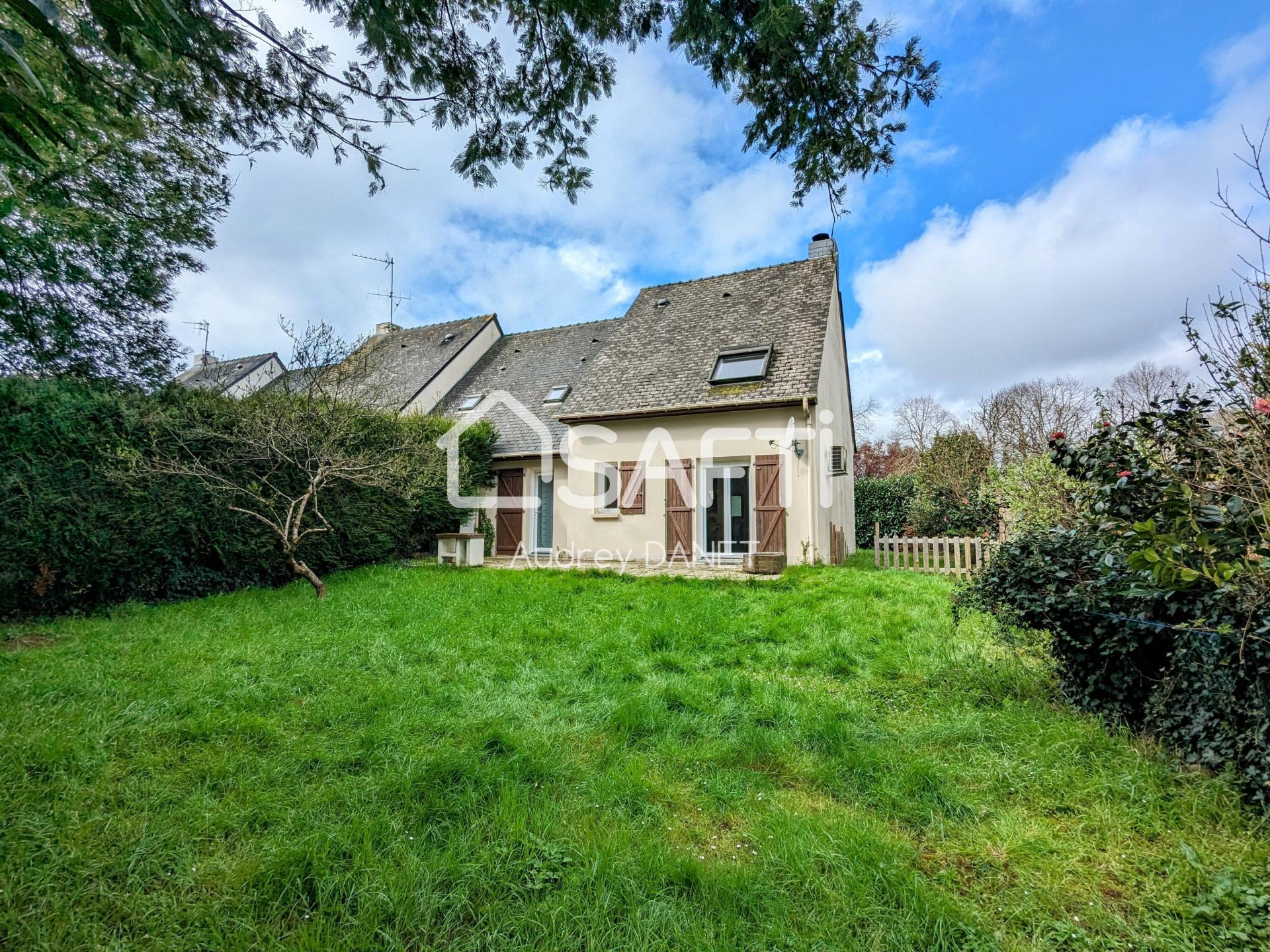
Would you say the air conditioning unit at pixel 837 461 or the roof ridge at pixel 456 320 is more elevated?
the roof ridge at pixel 456 320

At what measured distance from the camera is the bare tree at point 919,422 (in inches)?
955

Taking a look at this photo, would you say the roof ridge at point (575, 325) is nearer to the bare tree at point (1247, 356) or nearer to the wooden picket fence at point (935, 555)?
the wooden picket fence at point (935, 555)

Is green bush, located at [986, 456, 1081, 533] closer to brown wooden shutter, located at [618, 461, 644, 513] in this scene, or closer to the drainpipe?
the drainpipe

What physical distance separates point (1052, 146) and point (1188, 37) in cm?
187

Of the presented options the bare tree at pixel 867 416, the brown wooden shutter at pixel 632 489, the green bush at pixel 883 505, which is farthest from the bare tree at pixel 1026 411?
the brown wooden shutter at pixel 632 489

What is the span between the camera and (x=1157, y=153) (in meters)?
3.84

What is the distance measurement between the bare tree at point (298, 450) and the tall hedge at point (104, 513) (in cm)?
25

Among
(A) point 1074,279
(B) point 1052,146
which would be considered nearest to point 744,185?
(B) point 1052,146

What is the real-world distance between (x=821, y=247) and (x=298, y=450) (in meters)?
12.1

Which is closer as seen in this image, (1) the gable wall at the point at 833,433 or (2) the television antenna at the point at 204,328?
(1) the gable wall at the point at 833,433

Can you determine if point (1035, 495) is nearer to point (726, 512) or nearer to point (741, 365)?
point (726, 512)

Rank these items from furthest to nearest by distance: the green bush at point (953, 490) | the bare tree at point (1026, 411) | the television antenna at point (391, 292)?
1. the television antenna at point (391, 292)
2. the bare tree at point (1026, 411)
3. the green bush at point (953, 490)

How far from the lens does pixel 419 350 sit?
17.4m

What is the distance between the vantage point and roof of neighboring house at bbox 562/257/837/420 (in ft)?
34.8
